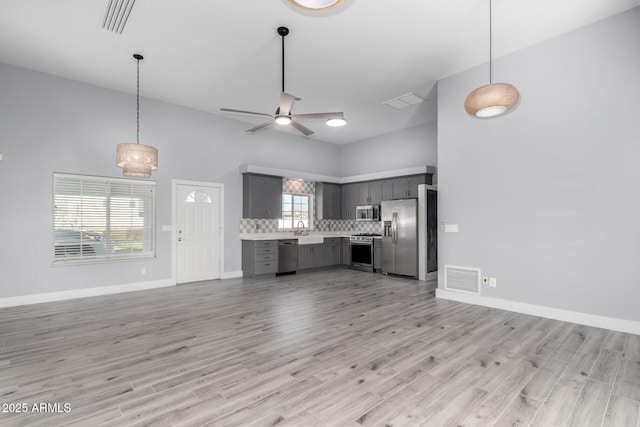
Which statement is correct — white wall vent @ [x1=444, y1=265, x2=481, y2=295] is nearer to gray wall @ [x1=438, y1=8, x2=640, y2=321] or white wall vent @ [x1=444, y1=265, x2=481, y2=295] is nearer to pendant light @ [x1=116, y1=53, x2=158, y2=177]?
gray wall @ [x1=438, y1=8, x2=640, y2=321]

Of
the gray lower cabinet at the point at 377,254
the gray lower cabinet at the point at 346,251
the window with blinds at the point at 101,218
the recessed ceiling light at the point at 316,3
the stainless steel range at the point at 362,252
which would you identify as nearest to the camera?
the recessed ceiling light at the point at 316,3

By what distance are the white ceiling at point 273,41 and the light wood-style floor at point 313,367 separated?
131 inches

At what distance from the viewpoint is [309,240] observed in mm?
7578

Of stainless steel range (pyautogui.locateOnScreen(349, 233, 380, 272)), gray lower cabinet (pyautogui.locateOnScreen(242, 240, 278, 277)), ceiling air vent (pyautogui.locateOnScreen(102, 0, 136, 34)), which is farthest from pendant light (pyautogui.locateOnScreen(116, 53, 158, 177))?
stainless steel range (pyautogui.locateOnScreen(349, 233, 380, 272))

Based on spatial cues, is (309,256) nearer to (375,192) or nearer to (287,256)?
(287,256)

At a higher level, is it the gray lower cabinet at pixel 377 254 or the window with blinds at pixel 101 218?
the window with blinds at pixel 101 218

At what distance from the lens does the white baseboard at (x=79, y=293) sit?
4.63 m

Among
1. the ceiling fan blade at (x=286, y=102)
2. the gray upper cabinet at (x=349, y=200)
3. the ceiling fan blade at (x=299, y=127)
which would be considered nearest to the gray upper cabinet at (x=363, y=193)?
the gray upper cabinet at (x=349, y=200)

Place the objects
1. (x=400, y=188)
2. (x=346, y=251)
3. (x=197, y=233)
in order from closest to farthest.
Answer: (x=197, y=233) < (x=400, y=188) < (x=346, y=251)

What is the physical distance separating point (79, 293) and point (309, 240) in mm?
4429

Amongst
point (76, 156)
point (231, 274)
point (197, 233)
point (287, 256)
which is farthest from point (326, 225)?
point (76, 156)

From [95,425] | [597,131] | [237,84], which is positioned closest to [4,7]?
[237,84]

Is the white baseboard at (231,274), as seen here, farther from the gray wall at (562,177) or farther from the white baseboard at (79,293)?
the gray wall at (562,177)

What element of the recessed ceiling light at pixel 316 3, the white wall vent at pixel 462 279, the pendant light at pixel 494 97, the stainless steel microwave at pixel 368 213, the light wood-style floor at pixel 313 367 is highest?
the recessed ceiling light at pixel 316 3
